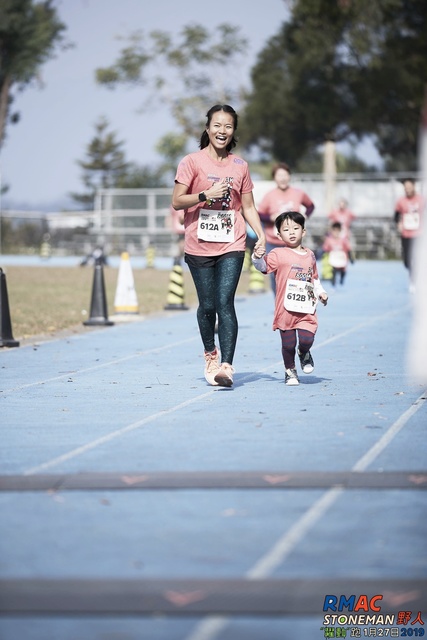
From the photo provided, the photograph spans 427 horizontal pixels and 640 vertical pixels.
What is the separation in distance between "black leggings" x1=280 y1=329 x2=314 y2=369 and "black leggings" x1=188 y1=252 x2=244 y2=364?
18.4 inches

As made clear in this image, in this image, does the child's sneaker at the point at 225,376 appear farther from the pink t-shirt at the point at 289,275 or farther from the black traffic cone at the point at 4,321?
the black traffic cone at the point at 4,321

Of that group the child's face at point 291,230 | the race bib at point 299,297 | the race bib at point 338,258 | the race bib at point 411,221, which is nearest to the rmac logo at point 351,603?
the race bib at point 299,297

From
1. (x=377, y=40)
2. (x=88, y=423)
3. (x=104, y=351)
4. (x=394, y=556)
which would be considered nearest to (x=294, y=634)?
(x=394, y=556)

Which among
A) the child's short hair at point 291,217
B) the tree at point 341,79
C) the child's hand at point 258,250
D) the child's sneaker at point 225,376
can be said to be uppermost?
the tree at point 341,79

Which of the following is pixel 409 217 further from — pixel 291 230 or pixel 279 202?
pixel 291 230

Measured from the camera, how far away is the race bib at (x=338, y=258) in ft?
97.3

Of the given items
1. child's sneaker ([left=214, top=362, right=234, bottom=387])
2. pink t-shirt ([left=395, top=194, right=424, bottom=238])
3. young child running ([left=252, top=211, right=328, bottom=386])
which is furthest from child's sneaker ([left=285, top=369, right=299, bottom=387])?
pink t-shirt ([left=395, top=194, right=424, bottom=238])

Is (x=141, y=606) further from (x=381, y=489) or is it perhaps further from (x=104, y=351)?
(x=104, y=351)

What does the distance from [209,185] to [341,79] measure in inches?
1856

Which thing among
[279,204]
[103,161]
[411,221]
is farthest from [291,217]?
[103,161]

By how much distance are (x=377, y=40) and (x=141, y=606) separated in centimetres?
5018

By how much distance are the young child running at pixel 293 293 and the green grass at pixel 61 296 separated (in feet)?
21.3

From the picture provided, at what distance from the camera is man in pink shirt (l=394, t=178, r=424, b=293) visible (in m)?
25.8

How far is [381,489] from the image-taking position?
6.67 m
